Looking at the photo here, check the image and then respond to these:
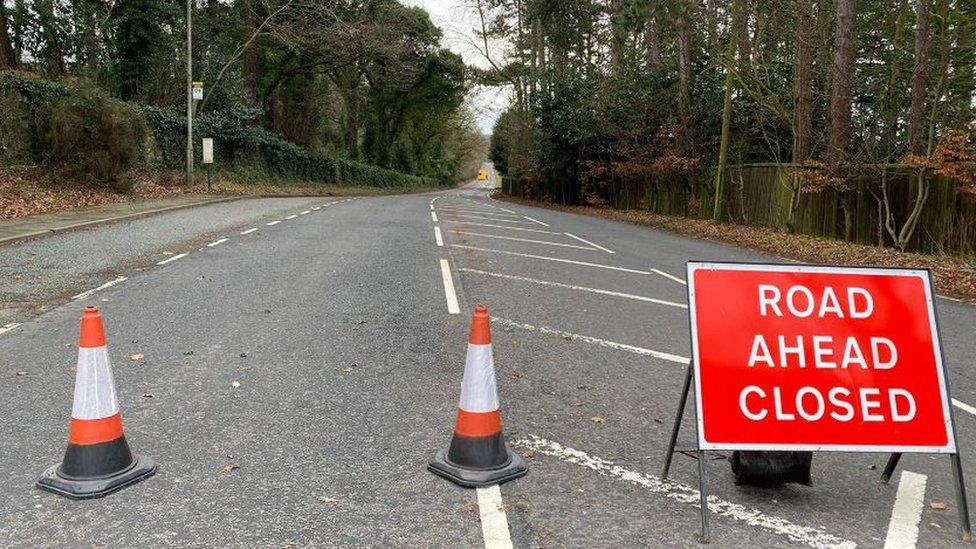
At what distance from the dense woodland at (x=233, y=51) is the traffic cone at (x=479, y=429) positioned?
21.3 meters

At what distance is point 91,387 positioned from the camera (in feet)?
11.2

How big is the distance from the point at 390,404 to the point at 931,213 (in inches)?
520

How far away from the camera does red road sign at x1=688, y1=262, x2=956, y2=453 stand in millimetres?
3359

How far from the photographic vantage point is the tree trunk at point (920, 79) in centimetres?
1466

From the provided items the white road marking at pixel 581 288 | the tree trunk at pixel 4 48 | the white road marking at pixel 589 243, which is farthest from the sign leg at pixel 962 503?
the tree trunk at pixel 4 48

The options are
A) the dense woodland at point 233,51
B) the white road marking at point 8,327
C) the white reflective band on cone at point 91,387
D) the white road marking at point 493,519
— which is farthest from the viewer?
the dense woodland at point 233,51

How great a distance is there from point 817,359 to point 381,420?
242cm

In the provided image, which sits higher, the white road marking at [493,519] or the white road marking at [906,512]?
the white road marking at [493,519]

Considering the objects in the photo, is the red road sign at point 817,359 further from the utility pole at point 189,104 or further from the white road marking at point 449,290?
the utility pole at point 189,104

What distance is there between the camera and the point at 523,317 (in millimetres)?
7316

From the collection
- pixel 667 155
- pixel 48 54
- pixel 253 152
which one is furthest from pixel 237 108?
pixel 667 155

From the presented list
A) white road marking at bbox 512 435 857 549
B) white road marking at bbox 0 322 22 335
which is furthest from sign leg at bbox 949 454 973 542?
white road marking at bbox 0 322 22 335

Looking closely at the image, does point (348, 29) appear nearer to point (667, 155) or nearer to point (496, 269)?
point (667, 155)

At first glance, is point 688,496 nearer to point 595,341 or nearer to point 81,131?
point 595,341
